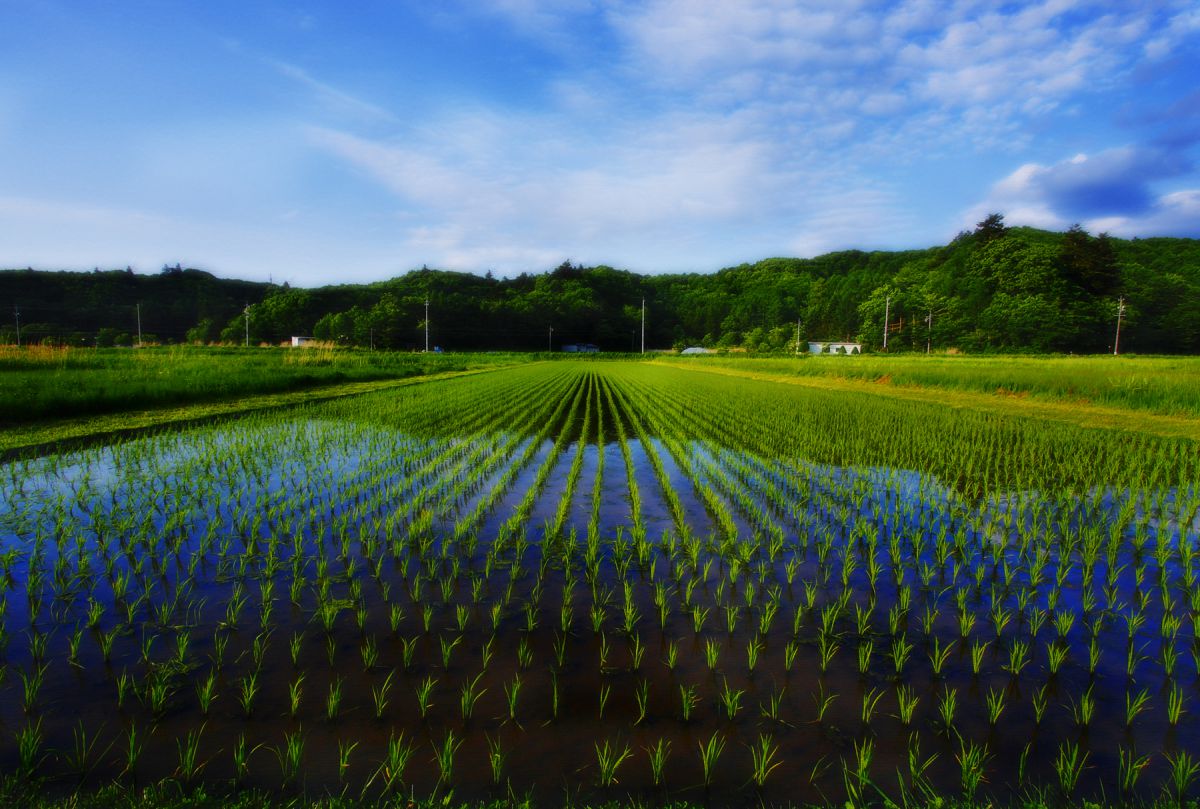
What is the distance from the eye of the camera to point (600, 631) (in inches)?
130

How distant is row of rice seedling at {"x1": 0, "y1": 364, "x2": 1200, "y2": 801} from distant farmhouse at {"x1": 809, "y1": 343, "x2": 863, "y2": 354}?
232ft

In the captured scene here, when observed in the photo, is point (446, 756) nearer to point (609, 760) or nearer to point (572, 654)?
point (609, 760)

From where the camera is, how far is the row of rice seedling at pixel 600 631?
227cm

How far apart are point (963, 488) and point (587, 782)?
6.33 metres

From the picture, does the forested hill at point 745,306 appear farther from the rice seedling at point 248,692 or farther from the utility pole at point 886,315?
the rice seedling at point 248,692

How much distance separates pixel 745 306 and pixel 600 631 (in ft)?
336

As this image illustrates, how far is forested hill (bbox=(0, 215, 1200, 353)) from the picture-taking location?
197 feet

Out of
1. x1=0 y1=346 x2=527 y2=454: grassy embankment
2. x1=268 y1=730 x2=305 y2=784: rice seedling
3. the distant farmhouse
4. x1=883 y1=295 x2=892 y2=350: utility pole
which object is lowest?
x1=268 y1=730 x2=305 y2=784: rice seedling

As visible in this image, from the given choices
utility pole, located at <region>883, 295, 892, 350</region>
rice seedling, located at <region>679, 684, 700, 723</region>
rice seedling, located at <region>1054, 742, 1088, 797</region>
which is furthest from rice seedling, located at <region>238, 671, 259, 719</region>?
utility pole, located at <region>883, 295, 892, 350</region>

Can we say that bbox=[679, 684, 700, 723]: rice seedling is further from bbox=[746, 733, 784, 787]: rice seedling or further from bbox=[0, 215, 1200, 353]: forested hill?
bbox=[0, 215, 1200, 353]: forested hill

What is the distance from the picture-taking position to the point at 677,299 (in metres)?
116

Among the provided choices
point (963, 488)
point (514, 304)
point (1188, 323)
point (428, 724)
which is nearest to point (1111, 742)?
point (428, 724)

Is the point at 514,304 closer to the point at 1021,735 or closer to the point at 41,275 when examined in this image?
the point at 41,275

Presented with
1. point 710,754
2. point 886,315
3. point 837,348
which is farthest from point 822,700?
point 837,348
